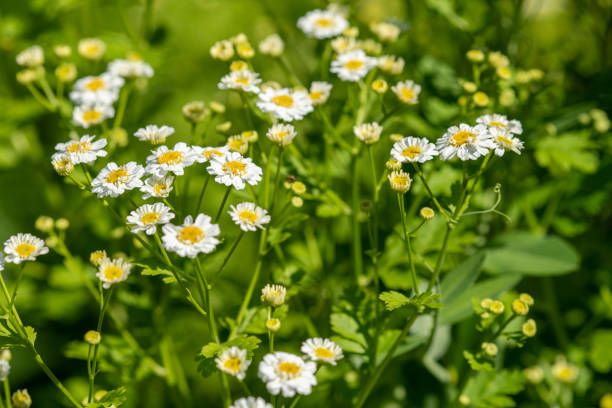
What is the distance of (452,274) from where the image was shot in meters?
1.41

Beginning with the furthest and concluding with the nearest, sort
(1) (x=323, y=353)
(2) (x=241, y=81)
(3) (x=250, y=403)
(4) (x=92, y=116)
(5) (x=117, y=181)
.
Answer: (4) (x=92, y=116)
(2) (x=241, y=81)
(5) (x=117, y=181)
(1) (x=323, y=353)
(3) (x=250, y=403)

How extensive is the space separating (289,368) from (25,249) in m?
0.54

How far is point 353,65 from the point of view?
139 centimetres

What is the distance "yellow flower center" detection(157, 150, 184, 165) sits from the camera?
1.14 m

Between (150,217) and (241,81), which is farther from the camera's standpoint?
(241,81)

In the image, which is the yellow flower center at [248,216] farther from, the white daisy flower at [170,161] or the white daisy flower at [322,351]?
the white daisy flower at [322,351]

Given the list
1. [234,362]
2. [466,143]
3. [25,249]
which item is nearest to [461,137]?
[466,143]

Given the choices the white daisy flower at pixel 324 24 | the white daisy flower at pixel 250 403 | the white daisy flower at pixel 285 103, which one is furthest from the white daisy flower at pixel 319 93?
the white daisy flower at pixel 250 403

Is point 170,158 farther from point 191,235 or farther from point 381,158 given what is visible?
point 381,158

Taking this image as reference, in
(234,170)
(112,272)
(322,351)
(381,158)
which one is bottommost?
(381,158)

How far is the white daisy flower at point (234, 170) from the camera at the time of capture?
111 cm

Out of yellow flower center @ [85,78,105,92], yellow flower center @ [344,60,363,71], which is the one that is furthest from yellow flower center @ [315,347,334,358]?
yellow flower center @ [85,78,105,92]

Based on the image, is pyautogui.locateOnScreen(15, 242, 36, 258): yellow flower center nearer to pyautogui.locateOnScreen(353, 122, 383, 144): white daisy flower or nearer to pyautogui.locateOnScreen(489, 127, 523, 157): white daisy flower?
pyautogui.locateOnScreen(353, 122, 383, 144): white daisy flower

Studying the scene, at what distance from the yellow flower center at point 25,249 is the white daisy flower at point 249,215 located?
0.38 metres
